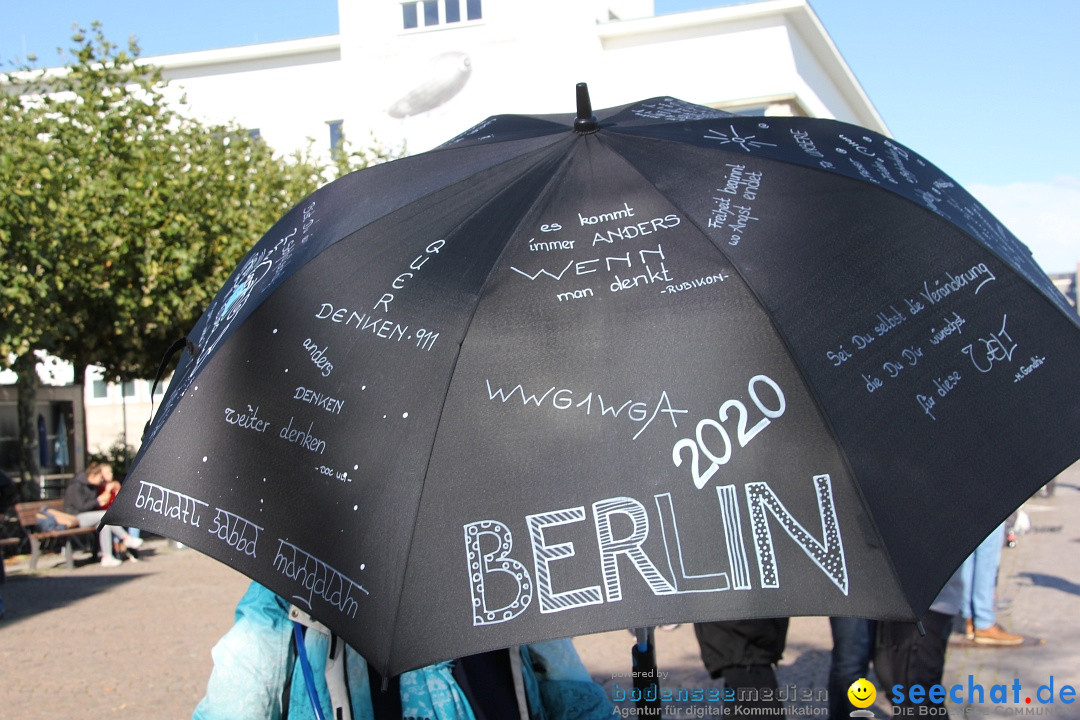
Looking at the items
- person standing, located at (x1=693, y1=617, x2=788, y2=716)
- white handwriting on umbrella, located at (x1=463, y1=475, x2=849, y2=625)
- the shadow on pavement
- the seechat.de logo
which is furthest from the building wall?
white handwriting on umbrella, located at (x1=463, y1=475, x2=849, y2=625)

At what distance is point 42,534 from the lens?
1497 cm

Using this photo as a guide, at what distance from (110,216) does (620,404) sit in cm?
1630

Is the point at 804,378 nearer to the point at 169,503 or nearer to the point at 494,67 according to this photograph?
the point at 169,503

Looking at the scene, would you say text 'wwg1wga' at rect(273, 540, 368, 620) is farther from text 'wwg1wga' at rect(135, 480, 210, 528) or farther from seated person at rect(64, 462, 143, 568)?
seated person at rect(64, 462, 143, 568)

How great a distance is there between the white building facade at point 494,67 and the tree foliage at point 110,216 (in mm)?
15278

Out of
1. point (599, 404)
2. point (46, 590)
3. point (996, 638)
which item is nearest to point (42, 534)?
point (46, 590)

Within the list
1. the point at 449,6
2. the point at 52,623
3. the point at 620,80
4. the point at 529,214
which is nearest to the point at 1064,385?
A: the point at 529,214

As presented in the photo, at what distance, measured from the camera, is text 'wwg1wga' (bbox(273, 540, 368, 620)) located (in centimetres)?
199

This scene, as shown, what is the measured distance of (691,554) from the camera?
6.06ft

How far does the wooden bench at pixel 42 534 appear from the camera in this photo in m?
14.8

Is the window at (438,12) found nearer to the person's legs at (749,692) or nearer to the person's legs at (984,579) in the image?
the person's legs at (984,579)

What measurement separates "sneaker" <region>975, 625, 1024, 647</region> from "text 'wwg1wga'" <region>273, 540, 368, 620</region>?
7.06m

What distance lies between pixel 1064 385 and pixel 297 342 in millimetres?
1578

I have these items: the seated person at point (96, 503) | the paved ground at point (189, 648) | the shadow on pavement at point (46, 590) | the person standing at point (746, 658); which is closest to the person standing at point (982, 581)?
the paved ground at point (189, 648)
